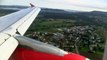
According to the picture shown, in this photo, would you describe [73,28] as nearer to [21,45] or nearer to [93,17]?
[93,17]

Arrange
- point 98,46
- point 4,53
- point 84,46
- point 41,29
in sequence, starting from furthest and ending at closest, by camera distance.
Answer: point 41,29 < point 98,46 < point 84,46 < point 4,53

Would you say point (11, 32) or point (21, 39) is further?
point (11, 32)

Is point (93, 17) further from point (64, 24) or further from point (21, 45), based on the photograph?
point (21, 45)

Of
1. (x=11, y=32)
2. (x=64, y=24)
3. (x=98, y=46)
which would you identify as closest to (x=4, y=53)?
(x=11, y=32)

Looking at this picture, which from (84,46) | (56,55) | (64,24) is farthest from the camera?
(64,24)

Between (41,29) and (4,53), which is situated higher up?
(4,53)

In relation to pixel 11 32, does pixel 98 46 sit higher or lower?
lower

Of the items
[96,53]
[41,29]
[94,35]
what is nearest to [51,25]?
[41,29]

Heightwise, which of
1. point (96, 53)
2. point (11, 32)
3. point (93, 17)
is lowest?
point (96, 53)

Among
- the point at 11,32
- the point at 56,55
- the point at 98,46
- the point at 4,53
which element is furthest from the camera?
the point at 98,46
